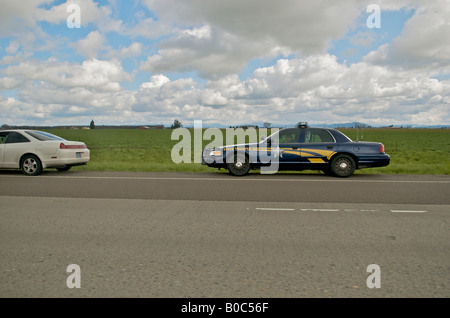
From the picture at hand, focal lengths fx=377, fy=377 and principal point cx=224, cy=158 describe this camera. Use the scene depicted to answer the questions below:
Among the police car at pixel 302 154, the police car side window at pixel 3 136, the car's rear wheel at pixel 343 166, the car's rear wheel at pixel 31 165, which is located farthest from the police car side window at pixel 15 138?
the car's rear wheel at pixel 343 166

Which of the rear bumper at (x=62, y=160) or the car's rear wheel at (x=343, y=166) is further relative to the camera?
the rear bumper at (x=62, y=160)

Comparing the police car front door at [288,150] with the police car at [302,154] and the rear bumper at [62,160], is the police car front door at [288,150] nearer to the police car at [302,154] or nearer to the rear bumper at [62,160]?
the police car at [302,154]

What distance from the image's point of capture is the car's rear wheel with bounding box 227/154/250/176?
12.0m

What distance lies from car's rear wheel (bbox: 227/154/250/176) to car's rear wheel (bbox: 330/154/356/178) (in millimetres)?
2685

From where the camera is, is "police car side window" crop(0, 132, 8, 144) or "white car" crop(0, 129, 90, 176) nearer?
"white car" crop(0, 129, 90, 176)

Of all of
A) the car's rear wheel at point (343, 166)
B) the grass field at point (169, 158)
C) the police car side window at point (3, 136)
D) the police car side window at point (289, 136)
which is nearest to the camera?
the car's rear wheel at point (343, 166)

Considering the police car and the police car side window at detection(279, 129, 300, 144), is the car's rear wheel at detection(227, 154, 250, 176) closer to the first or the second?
the police car

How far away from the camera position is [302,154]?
39.1 ft

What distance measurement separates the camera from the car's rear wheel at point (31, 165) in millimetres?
12133

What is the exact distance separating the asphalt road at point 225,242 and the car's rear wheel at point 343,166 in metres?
2.97

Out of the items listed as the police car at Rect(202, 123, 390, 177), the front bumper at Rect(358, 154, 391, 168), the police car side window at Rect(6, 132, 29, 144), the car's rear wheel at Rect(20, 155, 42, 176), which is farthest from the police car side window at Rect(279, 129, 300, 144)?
the police car side window at Rect(6, 132, 29, 144)

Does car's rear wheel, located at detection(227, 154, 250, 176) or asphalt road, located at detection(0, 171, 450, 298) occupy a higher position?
car's rear wheel, located at detection(227, 154, 250, 176)

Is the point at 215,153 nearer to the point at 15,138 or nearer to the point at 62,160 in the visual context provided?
the point at 62,160

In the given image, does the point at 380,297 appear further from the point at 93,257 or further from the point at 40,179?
the point at 40,179
